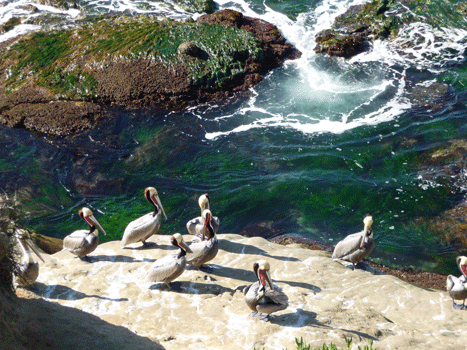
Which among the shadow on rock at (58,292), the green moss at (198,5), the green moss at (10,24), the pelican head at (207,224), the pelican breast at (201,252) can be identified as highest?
the green moss at (198,5)

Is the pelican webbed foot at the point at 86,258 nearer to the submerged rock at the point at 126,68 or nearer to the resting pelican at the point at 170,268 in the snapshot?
the resting pelican at the point at 170,268

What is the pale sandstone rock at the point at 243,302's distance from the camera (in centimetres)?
823

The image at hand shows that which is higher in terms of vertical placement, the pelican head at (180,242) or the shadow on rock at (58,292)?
the pelican head at (180,242)

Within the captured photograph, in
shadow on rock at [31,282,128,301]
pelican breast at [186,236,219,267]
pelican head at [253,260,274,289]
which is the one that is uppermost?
pelican head at [253,260,274,289]

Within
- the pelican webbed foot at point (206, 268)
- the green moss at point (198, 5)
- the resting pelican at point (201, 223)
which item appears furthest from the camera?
the green moss at point (198, 5)

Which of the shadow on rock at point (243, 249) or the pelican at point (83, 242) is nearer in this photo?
the pelican at point (83, 242)

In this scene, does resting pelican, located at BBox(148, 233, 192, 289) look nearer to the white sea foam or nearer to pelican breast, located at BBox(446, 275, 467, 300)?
pelican breast, located at BBox(446, 275, 467, 300)

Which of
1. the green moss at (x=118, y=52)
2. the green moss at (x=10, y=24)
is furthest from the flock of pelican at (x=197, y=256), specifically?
the green moss at (x=10, y=24)

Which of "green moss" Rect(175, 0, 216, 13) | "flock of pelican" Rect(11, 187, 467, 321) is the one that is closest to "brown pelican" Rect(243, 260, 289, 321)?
"flock of pelican" Rect(11, 187, 467, 321)

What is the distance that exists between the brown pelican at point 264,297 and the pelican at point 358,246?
331 cm

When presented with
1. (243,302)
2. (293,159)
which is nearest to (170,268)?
(243,302)

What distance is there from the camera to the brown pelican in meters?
8.22

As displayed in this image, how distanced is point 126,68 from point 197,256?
13791 mm

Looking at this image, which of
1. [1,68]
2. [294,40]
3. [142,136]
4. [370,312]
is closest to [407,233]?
[370,312]
